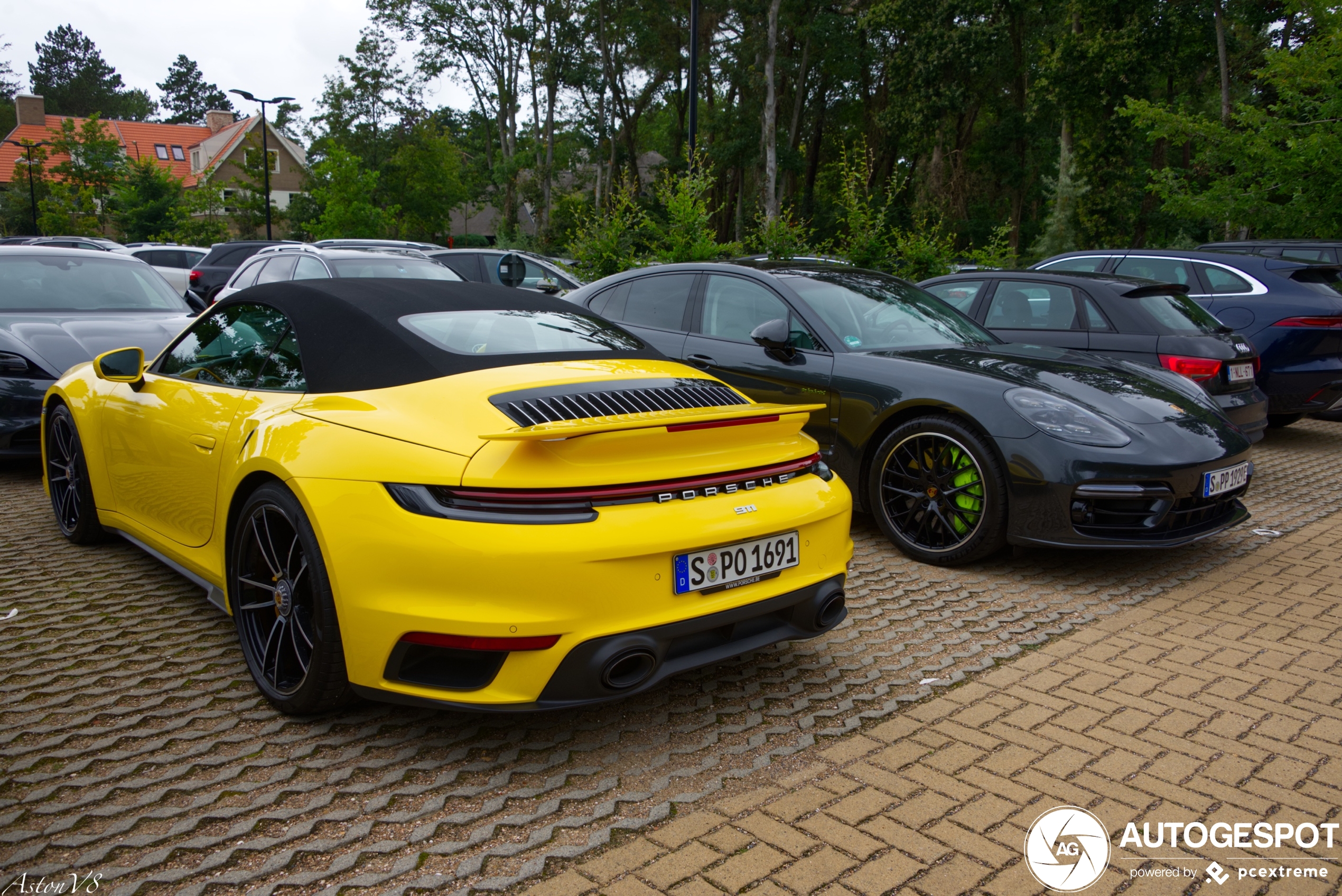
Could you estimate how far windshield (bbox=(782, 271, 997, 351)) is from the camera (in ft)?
18.5

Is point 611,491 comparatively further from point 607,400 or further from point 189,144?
point 189,144

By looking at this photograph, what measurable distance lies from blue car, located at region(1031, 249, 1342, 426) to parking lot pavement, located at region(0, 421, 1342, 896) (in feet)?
18.2

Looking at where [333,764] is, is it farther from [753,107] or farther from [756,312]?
[753,107]

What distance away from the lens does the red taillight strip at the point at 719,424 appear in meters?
2.81

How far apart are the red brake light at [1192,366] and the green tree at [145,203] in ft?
152

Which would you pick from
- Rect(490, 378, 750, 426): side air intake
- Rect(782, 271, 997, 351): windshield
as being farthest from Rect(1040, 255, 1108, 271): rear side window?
Rect(490, 378, 750, 426): side air intake

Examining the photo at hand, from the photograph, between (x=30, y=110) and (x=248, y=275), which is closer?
(x=248, y=275)

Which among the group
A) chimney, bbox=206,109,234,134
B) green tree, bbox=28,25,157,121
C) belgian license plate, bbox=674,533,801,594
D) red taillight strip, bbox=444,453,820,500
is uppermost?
green tree, bbox=28,25,157,121

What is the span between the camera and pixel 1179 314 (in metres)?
7.38

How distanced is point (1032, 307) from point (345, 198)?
30853 mm

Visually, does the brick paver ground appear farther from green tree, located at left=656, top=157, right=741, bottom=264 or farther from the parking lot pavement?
green tree, located at left=656, top=157, right=741, bottom=264

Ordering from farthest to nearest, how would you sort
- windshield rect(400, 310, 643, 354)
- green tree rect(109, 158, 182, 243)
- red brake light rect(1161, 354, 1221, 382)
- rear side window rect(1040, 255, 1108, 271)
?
green tree rect(109, 158, 182, 243) → rear side window rect(1040, 255, 1108, 271) → red brake light rect(1161, 354, 1221, 382) → windshield rect(400, 310, 643, 354)

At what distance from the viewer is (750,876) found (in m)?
2.31

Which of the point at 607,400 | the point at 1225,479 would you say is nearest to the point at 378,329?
the point at 607,400
